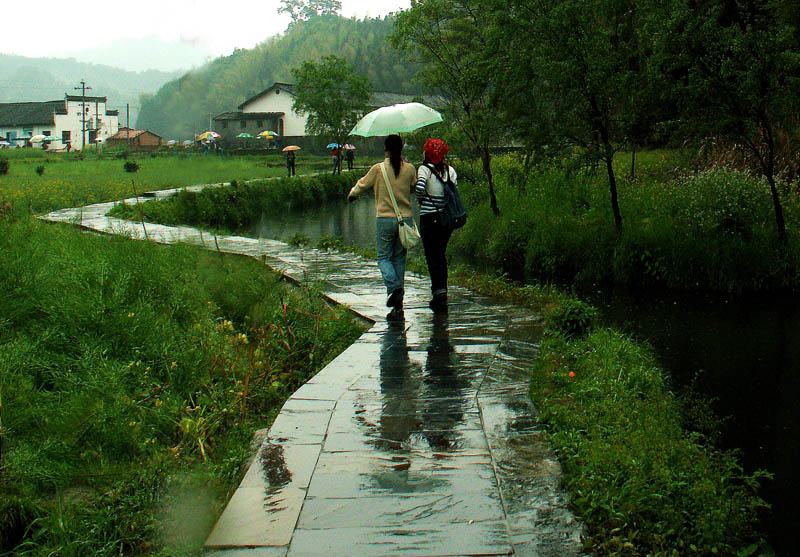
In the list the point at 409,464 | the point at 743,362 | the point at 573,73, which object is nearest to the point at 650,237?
the point at 573,73

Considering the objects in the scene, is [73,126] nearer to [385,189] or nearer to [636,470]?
[385,189]

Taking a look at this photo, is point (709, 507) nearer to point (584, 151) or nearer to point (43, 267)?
point (43, 267)

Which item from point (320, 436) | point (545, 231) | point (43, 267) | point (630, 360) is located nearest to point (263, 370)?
point (320, 436)

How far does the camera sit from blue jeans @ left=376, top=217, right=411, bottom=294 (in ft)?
24.9

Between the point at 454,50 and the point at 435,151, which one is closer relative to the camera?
the point at 435,151

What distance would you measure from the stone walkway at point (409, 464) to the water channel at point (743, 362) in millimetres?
1778

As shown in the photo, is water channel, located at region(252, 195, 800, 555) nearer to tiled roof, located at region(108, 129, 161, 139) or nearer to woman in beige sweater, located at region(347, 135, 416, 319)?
woman in beige sweater, located at region(347, 135, 416, 319)

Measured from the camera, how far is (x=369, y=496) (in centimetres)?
375

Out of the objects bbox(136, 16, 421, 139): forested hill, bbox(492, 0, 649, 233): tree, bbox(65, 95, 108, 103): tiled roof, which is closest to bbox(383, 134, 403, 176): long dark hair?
bbox(492, 0, 649, 233): tree

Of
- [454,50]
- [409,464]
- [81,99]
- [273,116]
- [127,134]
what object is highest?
[81,99]

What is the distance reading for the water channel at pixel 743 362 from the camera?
18.6 feet

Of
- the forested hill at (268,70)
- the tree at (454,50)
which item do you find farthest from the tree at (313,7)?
the tree at (454,50)

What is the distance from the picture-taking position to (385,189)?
7543 mm

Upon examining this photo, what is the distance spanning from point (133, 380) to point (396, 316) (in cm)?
287
